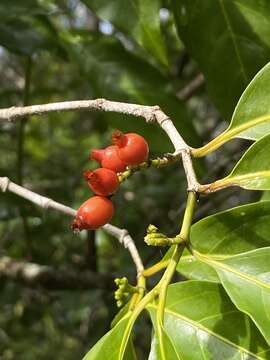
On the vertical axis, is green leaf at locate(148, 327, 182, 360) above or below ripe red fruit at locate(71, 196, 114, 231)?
below

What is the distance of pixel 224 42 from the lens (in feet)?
5.29

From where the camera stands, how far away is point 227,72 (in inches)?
63.6

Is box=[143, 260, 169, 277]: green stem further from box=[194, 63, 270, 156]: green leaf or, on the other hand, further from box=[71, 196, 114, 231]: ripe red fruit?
box=[194, 63, 270, 156]: green leaf

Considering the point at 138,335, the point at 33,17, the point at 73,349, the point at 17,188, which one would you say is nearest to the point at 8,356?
the point at 73,349

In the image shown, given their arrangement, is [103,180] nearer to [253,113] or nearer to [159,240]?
[159,240]

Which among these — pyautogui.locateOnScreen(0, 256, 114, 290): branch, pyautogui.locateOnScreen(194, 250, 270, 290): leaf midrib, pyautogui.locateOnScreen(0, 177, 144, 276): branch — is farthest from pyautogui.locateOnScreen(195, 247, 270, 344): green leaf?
pyautogui.locateOnScreen(0, 256, 114, 290): branch

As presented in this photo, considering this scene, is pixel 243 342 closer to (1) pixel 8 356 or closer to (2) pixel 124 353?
(2) pixel 124 353

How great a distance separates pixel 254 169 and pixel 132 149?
0.21 meters

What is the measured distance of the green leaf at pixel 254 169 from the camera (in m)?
1.13

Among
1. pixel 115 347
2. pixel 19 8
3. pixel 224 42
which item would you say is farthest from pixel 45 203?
pixel 19 8

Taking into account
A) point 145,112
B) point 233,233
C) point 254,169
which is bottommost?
point 233,233

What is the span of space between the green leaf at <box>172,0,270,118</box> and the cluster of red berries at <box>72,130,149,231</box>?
1.75 ft

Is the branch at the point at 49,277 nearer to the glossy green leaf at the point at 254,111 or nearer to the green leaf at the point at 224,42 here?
the green leaf at the point at 224,42

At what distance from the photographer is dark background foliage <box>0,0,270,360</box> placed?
1.60 meters
